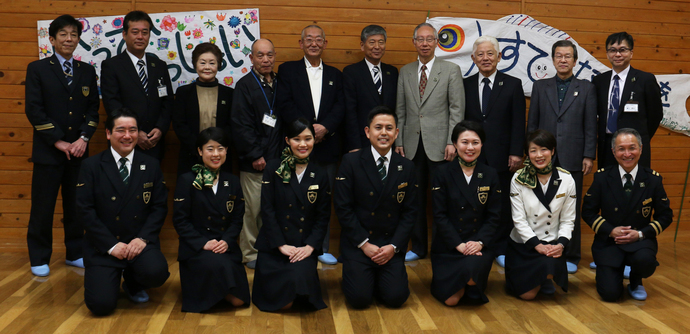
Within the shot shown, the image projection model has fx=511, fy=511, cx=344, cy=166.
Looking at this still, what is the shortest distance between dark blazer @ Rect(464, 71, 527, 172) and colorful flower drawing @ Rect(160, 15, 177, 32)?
2459 mm

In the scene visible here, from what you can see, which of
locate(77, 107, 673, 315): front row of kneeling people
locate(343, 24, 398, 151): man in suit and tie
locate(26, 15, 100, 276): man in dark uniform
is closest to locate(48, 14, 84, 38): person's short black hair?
locate(26, 15, 100, 276): man in dark uniform

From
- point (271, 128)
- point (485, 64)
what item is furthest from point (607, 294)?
point (271, 128)

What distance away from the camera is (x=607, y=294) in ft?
9.98

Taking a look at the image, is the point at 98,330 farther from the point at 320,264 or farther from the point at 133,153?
the point at 320,264

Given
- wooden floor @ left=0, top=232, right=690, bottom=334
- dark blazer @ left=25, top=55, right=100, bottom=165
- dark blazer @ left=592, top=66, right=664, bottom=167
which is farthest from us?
dark blazer @ left=592, top=66, right=664, bottom=167

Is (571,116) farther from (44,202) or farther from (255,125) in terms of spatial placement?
(44,202)

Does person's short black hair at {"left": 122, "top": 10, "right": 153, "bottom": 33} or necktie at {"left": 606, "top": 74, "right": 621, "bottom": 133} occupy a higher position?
person's short black hair at {"left": 122, "top": 10, "right": 153, "bottom": 33}

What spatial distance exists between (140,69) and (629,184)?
3.42 m

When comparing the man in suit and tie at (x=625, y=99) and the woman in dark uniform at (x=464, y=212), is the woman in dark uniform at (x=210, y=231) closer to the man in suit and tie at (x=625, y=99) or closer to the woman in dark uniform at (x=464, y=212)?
the woman in dark uniform at (x=464, y=212)

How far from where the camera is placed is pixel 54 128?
3514 mm

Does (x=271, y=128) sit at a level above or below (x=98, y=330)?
above

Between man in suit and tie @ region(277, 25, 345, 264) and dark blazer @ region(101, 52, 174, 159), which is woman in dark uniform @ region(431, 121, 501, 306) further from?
dark blazer @ region(101, 52, 174, 159)

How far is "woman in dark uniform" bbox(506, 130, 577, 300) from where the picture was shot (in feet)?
10.1

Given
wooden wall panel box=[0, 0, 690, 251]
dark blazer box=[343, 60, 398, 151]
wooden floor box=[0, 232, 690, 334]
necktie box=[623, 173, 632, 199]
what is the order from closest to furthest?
wooden floor box=[0, 232, 690, 334], necktie box=[623, 173, 632, 199], dark blazer box=[343, 60, 398, 151], wooden wall panel box=[0, 0, 690, 251]
